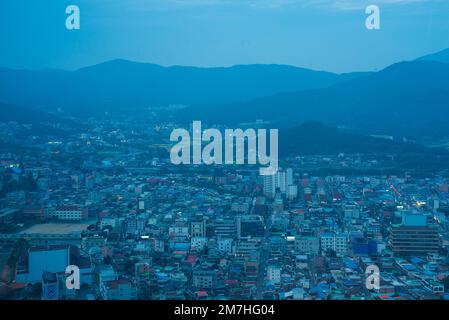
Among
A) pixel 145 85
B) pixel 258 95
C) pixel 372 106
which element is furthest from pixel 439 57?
pixel 145 85

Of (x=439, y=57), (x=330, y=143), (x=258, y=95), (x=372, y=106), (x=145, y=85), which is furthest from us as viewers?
(x=258, y=95)

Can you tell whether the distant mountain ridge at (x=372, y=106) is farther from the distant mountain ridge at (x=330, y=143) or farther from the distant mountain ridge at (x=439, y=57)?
the distant mountain ridge at (x=330, y=143)

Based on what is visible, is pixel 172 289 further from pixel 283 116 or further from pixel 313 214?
pixel 283 116

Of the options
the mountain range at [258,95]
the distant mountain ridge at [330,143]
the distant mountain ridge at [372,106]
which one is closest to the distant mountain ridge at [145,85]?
the mountain range at [258,95]

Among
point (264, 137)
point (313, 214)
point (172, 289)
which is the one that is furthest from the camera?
point (264, 137)

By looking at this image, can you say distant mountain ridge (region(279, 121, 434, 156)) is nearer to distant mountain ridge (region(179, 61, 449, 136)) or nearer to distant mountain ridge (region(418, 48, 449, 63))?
distant mountain ridge (region(179, 61, 449, 136))

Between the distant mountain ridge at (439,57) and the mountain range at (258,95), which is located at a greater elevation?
the distant mountain ridge at (439,57)

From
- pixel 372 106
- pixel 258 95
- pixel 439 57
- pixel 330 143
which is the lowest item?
pixel 330 143

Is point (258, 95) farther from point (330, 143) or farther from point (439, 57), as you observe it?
point (330, 143)

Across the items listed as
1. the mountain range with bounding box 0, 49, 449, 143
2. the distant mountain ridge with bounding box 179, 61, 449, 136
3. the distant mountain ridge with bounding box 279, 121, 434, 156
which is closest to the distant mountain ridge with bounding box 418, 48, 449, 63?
the mountain range with bounding box 0, 49, 449, 143

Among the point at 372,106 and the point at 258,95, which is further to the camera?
the point at 258,95
